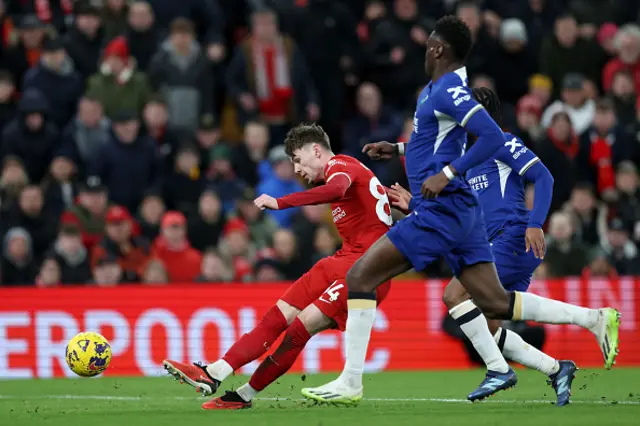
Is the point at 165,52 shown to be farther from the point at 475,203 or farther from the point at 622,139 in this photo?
the point at 475,203

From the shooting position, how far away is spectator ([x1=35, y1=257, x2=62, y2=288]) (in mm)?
15172

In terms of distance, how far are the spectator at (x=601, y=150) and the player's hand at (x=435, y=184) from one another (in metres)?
9.43

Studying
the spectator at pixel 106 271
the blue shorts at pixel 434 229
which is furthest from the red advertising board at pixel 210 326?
the blue shorts at pixel 434 229

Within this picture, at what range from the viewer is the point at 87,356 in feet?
33.2

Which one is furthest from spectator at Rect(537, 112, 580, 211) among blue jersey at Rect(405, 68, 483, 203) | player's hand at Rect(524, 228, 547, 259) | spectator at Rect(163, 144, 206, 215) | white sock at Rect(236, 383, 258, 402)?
white sock at Rect(236, 383, 258, 402)

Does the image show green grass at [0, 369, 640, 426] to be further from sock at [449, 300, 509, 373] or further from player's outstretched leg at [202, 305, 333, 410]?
sock at [449, 300, 509, 373]

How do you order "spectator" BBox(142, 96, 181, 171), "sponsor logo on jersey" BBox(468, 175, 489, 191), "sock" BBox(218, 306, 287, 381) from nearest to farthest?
"sock" BBox(218, 306, 287, 381), "sponsor logo on jersey" BBox(468, 175, 489, 191), "spectator" BBox(142, 96, 181, 171)

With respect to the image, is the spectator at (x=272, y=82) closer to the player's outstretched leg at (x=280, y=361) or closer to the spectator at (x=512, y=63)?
the spectator at (x=512, y=63)

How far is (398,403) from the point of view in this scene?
1018 centimetres

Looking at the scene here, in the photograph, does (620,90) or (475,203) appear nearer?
(475,203)

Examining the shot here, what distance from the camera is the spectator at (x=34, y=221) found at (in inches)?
624

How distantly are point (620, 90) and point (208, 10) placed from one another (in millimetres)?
6371

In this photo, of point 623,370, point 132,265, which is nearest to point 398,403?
point 623,370

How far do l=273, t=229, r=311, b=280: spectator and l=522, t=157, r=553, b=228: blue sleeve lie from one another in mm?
6386
